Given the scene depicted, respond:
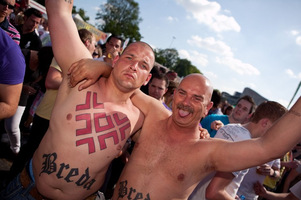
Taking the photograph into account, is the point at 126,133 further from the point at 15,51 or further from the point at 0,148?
the point at 0,148

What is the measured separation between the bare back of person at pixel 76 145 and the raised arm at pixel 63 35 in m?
0.25

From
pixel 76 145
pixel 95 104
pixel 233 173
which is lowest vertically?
pixel 76 145

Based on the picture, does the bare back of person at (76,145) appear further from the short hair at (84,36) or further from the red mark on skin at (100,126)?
the short hair at (84,36)

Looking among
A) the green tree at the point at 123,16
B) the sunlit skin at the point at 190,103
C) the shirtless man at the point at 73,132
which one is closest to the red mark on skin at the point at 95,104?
the shirtless man at the point at 73,132

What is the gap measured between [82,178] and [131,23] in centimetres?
5280

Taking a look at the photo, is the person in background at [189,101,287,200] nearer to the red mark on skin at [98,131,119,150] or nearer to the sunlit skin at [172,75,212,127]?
the sunlit skin at [172,75,212,127]

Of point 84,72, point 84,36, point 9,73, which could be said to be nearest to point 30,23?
point 84,36

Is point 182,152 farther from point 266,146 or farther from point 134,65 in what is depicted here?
point 134,65

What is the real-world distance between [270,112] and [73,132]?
2.53 meters

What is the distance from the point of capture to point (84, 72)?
165 cm

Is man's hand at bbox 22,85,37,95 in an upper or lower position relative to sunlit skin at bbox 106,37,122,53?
lower

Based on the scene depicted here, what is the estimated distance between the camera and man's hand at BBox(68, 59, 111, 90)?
1.65 metres

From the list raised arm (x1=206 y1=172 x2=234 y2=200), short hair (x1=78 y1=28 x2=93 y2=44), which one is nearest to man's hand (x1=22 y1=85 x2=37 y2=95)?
short hair (x1=78 y1=28 x2=93 y2=44)

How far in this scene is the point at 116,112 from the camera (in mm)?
1902
